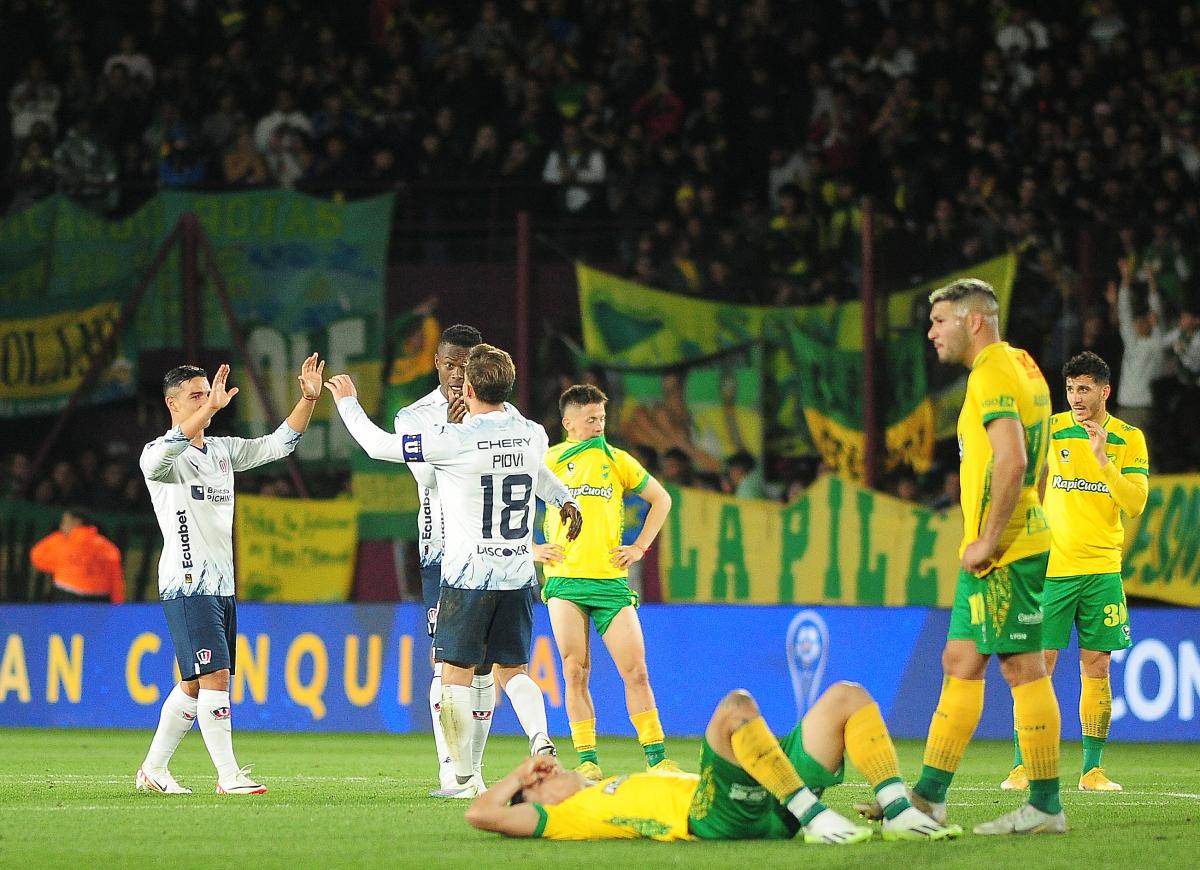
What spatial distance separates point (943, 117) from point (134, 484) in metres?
8.40

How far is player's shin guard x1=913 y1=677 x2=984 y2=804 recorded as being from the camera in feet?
22.6

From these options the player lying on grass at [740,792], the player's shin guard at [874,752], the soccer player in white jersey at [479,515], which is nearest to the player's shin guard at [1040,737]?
the player lying on grass at [740,792]

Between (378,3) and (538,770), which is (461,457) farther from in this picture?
(378,3)

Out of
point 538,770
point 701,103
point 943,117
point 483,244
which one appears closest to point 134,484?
point 483,244

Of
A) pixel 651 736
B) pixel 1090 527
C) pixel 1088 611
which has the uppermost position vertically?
pixel 1090 527

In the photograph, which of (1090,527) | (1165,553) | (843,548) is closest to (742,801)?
(1090,527)

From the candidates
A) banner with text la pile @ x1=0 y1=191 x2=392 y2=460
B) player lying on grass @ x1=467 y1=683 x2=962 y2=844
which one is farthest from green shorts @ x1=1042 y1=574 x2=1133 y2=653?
banner with text la pile @ x1=0 y1=191 x2=392 y2=460

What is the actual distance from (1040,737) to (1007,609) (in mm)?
478

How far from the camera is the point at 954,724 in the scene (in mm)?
6910

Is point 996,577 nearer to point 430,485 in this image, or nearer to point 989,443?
point 989,443

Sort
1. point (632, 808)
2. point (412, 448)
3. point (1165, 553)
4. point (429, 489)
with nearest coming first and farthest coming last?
point (632, 808)
point (412, 448)
point (429, 489)
point (1165, 553)

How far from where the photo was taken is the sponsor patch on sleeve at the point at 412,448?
832cm

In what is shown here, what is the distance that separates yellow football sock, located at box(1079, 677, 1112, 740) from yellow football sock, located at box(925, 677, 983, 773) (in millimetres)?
3096

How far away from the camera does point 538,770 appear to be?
6676 millimetres
